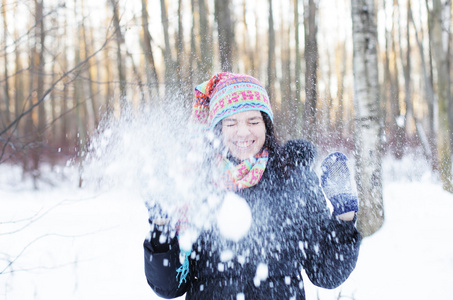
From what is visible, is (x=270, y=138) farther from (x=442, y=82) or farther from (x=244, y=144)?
(x=442, y=82)

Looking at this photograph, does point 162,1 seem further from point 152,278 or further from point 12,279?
point 152,278

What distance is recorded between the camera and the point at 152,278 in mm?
1542

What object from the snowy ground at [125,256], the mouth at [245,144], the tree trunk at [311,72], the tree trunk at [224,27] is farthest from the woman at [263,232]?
the tree trunk at [311,72]

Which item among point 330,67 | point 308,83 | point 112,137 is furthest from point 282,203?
point 330,67

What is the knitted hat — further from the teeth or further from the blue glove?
the blue glove

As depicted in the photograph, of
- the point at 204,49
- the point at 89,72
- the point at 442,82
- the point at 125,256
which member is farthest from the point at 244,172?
the point at 442,82

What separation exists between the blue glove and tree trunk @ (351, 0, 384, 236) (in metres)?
3.06

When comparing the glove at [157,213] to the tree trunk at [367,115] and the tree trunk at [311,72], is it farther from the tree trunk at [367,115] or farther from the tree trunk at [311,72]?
the tree trunk at [311,72]

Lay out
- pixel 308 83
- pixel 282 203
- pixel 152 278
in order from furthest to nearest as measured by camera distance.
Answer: pixel 308 83
pixel 282 203
pixel 152 278

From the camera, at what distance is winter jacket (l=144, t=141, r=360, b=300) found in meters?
1.55

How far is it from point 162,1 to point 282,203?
8079mm

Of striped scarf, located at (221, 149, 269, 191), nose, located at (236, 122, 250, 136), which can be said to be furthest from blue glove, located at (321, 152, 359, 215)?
nose, located at (236, 122, 250, 136)

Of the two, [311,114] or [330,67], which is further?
[330,67]

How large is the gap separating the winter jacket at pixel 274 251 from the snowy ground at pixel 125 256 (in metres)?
0.92
